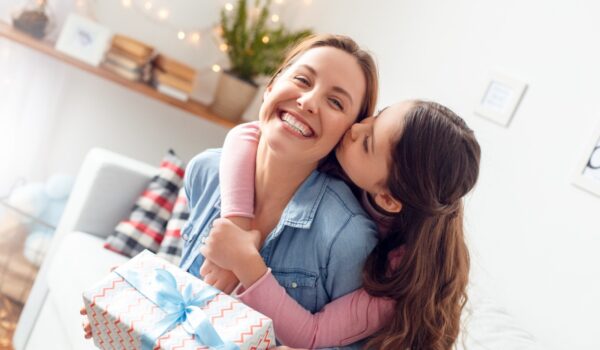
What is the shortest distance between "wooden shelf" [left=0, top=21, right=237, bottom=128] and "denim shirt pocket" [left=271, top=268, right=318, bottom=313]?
5.50 ft

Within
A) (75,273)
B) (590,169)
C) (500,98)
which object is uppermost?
(500,98)

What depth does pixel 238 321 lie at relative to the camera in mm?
920

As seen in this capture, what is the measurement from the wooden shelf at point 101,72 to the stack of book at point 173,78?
31mm

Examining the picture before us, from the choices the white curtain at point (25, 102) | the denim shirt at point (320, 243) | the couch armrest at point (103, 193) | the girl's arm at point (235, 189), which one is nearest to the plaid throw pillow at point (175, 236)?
the couch armrest at point (103, 193)

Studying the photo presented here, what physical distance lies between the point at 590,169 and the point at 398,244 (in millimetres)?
908

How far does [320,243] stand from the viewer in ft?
3.59

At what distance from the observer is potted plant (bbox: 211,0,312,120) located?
2.64 meters

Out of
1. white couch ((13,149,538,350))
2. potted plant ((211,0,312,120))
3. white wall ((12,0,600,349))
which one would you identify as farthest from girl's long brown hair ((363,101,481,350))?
potted plant ((211,0,312,120))

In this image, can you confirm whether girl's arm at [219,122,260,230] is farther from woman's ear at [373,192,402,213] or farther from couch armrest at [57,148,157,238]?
couch armrest at [57,148,157,238]

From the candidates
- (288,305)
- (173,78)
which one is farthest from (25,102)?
(288,305)

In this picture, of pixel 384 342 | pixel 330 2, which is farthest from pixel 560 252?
pixel 330 2

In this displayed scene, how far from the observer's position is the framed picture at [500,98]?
1.97 metres

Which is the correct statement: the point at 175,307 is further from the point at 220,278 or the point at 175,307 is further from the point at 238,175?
the point at 238,175

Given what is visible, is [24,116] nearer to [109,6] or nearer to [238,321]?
[109,6]
